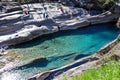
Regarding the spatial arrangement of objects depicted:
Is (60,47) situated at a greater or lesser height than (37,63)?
lesser

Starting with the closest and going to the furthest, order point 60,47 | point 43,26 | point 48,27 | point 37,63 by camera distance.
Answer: point 37,63
point 60,47
point 43,26
point 48,27

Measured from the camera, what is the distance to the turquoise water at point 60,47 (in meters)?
29.7

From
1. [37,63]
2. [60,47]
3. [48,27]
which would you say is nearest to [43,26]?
[48,27]

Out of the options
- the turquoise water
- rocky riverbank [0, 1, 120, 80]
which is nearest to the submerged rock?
the turquoise water

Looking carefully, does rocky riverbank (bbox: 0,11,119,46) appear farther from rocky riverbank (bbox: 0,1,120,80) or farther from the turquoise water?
the turquoise water

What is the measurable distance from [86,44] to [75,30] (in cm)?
687

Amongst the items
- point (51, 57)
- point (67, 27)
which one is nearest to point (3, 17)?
point (67, 27)

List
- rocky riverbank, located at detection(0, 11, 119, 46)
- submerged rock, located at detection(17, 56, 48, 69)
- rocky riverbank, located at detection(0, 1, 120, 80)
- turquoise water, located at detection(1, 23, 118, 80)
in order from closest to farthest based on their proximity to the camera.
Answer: turquoise water, located at detection(1, 23, 118, 80)
submerged rock, located at detection(17, 56, 48, 69)
rocky riverbank, located at detection(0, 11, 119, 46)
rocky riverbank, located at detection(0, 1, 120, 80)

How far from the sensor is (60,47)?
36.3 m

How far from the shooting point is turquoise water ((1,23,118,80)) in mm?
29656

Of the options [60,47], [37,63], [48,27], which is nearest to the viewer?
[37,63]

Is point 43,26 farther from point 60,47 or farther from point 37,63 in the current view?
point 37,63

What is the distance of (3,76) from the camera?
29047mm

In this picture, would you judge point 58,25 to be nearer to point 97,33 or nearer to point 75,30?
point 75,30
